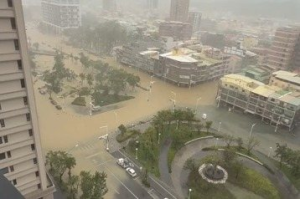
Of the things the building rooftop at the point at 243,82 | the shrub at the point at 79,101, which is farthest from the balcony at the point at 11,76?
the building rooftop at the point at 243,82

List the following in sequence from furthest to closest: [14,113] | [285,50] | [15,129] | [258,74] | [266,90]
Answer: [285,50] < [258,74] < [266,90] < [15,129] < [14,113]

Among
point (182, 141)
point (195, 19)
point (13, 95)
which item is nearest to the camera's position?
point (13, 95)

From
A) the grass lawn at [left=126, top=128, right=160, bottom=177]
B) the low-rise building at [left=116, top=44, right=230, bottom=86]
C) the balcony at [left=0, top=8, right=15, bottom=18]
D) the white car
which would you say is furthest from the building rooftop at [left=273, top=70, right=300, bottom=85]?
the balcony at [left=0, top=8, right=15, bottom=18]

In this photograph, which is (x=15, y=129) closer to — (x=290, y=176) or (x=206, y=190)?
(x=206, y=190)

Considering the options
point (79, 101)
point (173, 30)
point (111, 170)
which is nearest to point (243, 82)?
point (79, 101)

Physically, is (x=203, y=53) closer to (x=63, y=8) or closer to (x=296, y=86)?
(x=296, y=86)

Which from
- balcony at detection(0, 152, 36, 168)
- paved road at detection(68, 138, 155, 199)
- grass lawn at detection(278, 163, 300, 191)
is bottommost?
paved road at detection(68, 138, 155, 199)

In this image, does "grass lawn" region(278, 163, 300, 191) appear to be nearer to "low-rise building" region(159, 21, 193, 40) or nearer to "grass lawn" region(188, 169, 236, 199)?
"grass lawn" region(188, 169, 236, 199)
